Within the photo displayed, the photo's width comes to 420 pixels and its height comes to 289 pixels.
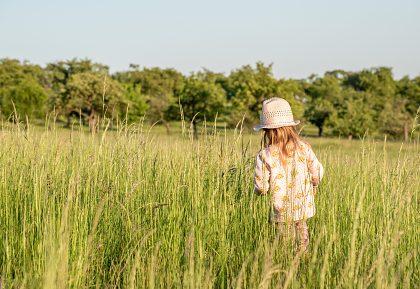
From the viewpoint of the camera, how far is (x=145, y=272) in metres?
2.90

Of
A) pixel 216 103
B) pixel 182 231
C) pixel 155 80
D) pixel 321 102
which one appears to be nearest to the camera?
pixel 182 231

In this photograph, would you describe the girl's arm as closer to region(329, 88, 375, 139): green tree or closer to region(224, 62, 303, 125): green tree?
region(224, 62, 303, 125): green tree

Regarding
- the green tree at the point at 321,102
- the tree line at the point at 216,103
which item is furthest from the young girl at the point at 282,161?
the green tree at the point at 321,102

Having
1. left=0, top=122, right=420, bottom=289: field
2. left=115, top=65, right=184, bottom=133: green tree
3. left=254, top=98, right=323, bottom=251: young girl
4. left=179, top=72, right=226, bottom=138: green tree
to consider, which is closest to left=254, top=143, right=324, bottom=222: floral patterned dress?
left=254, top=98, right=323, bottom=251: young girl

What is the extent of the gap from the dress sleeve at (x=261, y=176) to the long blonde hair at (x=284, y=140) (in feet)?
0.42

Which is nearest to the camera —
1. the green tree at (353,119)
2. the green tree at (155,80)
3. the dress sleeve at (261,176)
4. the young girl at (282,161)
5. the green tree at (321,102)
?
the dress sleeve at (261,176)

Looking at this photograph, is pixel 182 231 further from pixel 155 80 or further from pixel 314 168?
pixel 155 80

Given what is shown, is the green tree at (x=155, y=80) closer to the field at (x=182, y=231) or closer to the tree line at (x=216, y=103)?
the tree line at (x=216, y=103)

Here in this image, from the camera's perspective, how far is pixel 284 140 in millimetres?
3715

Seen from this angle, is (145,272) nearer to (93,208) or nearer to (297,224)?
(93,208)

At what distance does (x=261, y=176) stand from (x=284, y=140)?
325mm

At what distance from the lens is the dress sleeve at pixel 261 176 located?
3.50m

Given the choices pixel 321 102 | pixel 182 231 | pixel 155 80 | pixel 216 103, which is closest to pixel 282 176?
pixel 182 231

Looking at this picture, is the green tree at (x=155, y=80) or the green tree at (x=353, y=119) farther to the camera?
the green tree at (x=155, y=80)
